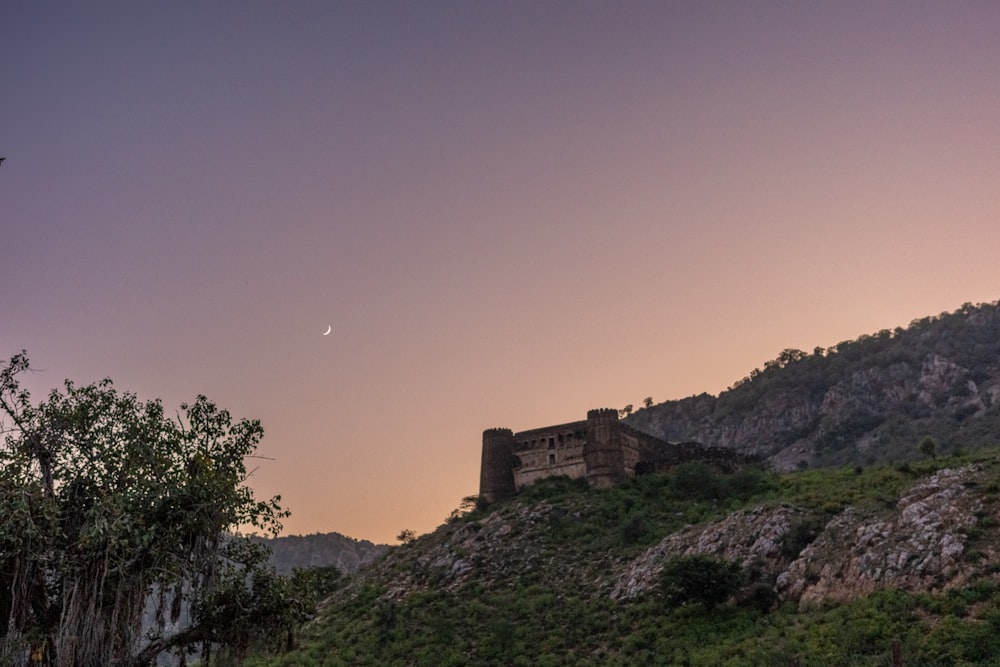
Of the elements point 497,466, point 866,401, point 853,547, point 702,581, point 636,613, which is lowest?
point 636,613

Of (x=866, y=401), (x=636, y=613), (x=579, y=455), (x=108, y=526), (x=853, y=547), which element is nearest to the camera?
(x=108, y=526)

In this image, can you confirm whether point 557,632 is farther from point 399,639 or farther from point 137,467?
point 137,467

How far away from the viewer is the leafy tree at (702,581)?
148 ft

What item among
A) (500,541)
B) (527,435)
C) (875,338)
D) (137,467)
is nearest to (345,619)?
(500,541)

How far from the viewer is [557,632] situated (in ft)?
157

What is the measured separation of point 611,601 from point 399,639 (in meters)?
12.5

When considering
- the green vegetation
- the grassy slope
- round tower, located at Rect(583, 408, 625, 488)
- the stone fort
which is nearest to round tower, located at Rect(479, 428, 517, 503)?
the stone fort

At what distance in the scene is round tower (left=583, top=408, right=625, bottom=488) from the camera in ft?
236

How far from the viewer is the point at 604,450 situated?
72875 mm

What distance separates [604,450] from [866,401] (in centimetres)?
8607

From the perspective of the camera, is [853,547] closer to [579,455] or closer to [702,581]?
[702,581]

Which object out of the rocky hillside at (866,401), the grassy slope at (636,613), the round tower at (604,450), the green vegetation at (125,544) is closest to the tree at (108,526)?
the green vegetation at (125,544)

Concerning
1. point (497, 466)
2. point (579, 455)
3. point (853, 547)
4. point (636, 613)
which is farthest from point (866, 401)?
point (636, 613)

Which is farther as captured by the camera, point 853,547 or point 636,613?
point 636,613
